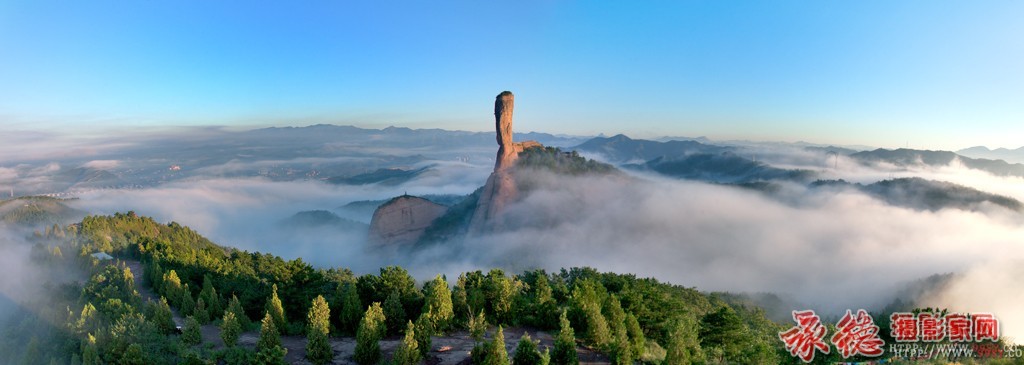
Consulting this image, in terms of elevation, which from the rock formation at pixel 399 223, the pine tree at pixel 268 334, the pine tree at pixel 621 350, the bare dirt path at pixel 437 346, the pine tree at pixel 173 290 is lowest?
the rock formation at pixel 399 223

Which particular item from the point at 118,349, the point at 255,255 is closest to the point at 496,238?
the point at 255,255

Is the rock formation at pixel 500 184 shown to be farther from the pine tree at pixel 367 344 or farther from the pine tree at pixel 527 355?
the pine tree at pixel 527 355

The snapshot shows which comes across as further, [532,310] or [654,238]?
[654,238]

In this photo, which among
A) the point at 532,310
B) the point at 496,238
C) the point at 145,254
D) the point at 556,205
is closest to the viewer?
the point at 532,310

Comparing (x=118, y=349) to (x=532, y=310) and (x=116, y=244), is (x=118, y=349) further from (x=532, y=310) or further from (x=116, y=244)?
(x=116, y=244)

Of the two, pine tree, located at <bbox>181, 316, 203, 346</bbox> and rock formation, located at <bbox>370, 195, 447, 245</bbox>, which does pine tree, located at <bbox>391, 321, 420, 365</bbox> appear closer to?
pine tree, located at <bbox>181, 316, 203, 346</bbox>

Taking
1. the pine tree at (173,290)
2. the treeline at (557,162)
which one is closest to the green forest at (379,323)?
the pine tree at (173,290)
